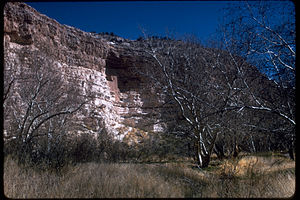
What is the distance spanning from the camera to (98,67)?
1822 cm

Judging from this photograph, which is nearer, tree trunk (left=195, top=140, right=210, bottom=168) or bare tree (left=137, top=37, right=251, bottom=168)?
bare tree (left=137, top=37, right=251, bottom=168)

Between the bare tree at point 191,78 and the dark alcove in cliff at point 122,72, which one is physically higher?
the dark alcove in cliff at point 122,72

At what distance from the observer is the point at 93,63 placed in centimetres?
1770

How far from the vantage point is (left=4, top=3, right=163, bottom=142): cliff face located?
1270 centimetres

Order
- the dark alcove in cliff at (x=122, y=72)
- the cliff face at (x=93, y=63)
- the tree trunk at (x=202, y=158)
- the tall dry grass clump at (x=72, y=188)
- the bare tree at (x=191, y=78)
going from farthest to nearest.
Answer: the dark alcove in cliff at (x=122, y=72)
the cliff face at (x=93, y=63)
the tree trunk at (x=202, y=158)
the bare tree at (x=191, y=78)
the tall dry grass clump at (x=72, y=188)

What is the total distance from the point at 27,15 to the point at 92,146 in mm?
10658

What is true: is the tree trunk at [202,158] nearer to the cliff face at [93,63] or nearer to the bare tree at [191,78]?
the bare tree at [191,78]

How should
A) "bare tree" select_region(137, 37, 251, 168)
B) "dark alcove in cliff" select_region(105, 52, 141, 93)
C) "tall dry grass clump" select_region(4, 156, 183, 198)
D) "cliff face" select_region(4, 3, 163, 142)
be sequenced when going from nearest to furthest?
1. "tall dry grass clump" select_region(4, 156, 183, 198)
2. "bare tree" select_region(137, 37, 251, 168)
3. "cliff face" select_region(4, 3, 163, 142)
4. "dark alcove in cliff" select_region(105, 52, 141, 93)

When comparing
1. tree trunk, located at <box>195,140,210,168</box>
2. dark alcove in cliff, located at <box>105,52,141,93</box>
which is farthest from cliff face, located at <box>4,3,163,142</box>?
tree trunk, located at <box>195,140,210,168</box>

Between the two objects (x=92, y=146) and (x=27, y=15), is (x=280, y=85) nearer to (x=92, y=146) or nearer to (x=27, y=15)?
(x=92, y=146)

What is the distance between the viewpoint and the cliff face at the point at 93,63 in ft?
41.7

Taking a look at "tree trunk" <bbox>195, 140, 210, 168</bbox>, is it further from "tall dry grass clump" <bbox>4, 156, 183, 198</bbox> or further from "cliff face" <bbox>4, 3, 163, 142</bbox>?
"cliff face" <bbox>4, 3, 163, 142</bbox>

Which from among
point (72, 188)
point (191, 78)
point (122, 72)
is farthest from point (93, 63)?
point (72, 188)

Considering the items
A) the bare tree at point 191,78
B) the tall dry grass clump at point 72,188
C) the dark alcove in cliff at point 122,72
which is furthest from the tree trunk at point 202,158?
the dark alcove in cliff at point 122,72
